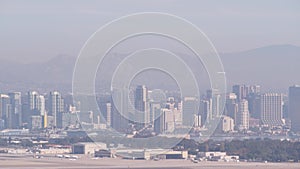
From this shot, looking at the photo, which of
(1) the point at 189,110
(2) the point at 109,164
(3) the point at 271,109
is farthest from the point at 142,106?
(3) the point at 271,109

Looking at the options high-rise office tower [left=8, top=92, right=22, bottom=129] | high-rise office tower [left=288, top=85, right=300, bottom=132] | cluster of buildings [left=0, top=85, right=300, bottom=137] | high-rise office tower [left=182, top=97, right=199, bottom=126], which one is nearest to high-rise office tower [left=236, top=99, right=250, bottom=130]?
cluster of buildings [left=0, top=85, right=300, bottom=137]

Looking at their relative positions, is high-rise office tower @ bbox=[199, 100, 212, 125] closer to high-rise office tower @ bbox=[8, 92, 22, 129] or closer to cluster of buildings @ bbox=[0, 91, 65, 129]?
cluster of buildings @ bbox=[0, 91, 65, 129]

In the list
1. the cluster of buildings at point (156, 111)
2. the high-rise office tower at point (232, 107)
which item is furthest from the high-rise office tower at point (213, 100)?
the high-rise office tower at point (232, 107)

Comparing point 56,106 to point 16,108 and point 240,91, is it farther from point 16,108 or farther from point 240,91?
point 240,91

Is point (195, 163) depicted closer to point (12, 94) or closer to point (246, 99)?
point (246, 99)

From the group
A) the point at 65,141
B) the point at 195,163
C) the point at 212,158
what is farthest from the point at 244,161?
the point at 65,141

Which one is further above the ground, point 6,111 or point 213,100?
point 213,100

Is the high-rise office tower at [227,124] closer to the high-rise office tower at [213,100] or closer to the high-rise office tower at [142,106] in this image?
the high-rise office tower at [213,100]
